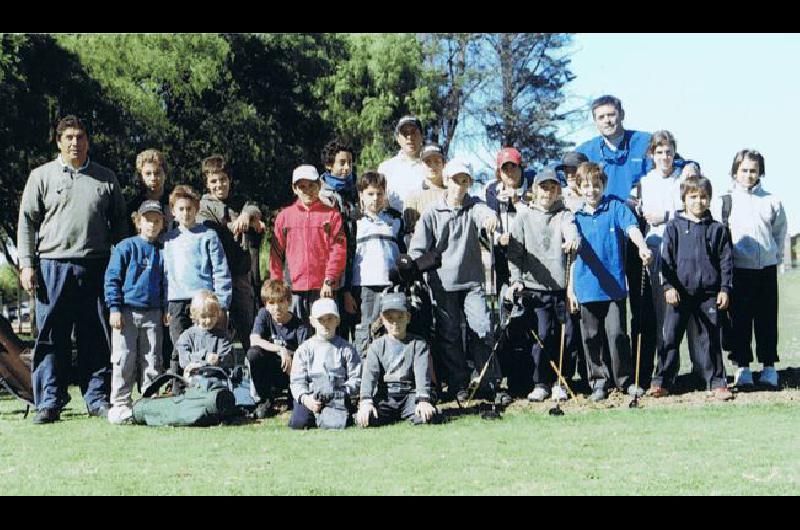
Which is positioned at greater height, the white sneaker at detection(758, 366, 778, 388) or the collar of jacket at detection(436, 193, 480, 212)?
the collar of jacket at detection(436, 193, 480, 212)

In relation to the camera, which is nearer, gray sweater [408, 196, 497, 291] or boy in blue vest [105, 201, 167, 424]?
boy in blue vest [105, 201, 167, 424]

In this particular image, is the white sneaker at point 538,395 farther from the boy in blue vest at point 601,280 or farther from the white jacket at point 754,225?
the white jacket at point 754,225

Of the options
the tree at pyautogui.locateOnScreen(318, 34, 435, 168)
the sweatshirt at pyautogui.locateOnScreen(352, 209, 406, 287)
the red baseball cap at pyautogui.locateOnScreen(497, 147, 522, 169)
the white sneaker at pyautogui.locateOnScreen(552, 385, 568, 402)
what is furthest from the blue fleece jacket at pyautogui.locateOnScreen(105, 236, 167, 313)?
the tree at pyautogui.locateOnScreen(318, 34, 435, 168)

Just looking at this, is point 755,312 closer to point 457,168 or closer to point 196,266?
point 457,168

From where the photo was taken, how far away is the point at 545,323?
9367 mm

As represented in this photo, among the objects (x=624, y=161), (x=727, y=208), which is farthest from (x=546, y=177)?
(x=727, y=208)

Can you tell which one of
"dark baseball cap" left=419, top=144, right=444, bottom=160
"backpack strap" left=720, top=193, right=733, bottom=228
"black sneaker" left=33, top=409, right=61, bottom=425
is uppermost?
"dark baseball cap" left=419, top=144, right=444, bottom=160

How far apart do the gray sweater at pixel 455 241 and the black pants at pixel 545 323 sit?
601 millimetres

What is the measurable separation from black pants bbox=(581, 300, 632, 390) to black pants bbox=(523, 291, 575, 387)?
225mm

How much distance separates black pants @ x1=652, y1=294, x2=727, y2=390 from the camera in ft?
30.4

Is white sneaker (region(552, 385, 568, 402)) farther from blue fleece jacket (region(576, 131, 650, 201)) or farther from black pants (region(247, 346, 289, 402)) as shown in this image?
black pants (region(247, 346, 289, 402))

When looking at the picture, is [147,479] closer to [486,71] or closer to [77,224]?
[77,224]

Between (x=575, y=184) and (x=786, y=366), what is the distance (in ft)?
12.2
